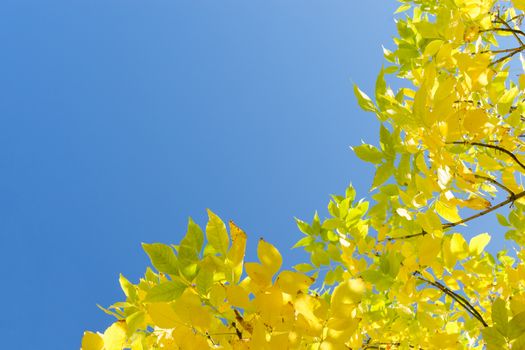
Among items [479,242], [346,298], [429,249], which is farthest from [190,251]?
[479,242]

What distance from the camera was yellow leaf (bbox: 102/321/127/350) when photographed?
1.12 meters

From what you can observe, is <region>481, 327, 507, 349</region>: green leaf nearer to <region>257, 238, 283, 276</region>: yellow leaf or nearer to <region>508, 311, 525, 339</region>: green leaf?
<region>508, 311, 525, 339</region>: green leaf

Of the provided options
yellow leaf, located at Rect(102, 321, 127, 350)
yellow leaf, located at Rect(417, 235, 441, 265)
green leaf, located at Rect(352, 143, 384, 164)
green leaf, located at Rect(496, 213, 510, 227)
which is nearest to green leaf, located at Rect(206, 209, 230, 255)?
yellow leaf, located at Rect(102, 321, 127, 350)

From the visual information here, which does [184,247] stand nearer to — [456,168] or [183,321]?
[183,321]

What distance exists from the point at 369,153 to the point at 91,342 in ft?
3.16

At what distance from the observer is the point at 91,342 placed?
1072 mm

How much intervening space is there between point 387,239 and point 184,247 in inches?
46.0

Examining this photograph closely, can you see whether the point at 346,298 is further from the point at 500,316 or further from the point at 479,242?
the point at 479,242

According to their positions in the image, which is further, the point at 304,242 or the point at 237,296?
the point at 304,242

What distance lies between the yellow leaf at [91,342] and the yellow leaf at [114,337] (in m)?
0.03

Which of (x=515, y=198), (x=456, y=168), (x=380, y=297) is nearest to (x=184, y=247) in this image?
(x=456, y=168)

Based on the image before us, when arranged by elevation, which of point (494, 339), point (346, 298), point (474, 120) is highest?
point (474, 120)

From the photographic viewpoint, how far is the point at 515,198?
1.42 m

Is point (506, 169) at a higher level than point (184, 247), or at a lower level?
higher
